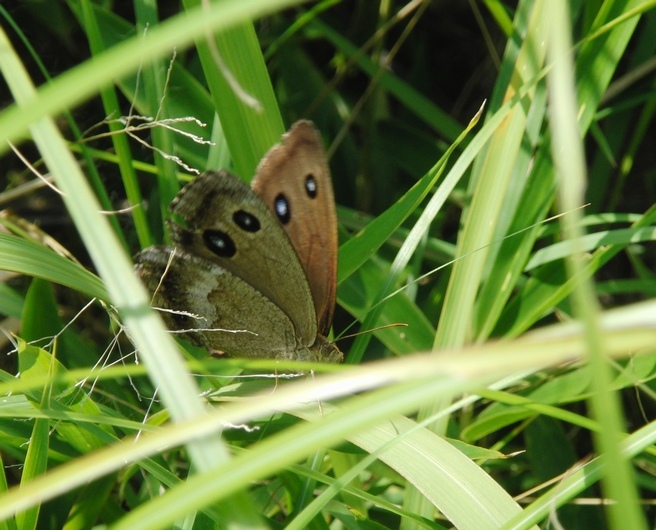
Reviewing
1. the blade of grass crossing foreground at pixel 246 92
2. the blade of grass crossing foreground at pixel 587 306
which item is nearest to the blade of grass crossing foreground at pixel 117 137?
the blade of grass crossing foreground at pixel 246 92

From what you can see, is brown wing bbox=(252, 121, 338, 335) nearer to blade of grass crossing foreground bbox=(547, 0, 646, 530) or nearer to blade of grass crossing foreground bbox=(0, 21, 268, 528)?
blade of grass crossing foreground bbox=(0, 21, 268, 528)

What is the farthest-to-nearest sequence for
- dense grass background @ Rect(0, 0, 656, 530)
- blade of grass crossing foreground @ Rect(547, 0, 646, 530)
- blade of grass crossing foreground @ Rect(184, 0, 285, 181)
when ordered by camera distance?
blade of grass crossing foreground @ Rect(184, 0, 285, 181) < dense grass background @ Rect(0, 0, 656, 530) < blade of grass crossing foreground @ Rect(547, 0, 646, 530)

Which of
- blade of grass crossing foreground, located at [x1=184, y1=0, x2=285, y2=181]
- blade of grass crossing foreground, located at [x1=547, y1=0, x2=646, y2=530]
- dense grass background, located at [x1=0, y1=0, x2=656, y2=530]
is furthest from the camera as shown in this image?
blade of grass crossing foreground, located at [x1=184, y1=0, x2=285, y2=181]

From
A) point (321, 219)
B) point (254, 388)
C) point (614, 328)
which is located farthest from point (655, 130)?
point (614, 328)

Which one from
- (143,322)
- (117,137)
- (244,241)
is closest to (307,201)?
(244,241)

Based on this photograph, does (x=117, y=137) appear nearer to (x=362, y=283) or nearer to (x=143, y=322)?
(x=362, y=283)

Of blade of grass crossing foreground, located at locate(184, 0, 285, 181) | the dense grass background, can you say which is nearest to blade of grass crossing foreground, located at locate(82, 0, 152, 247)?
the dense grass background

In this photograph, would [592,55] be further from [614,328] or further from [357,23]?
[614,328]
